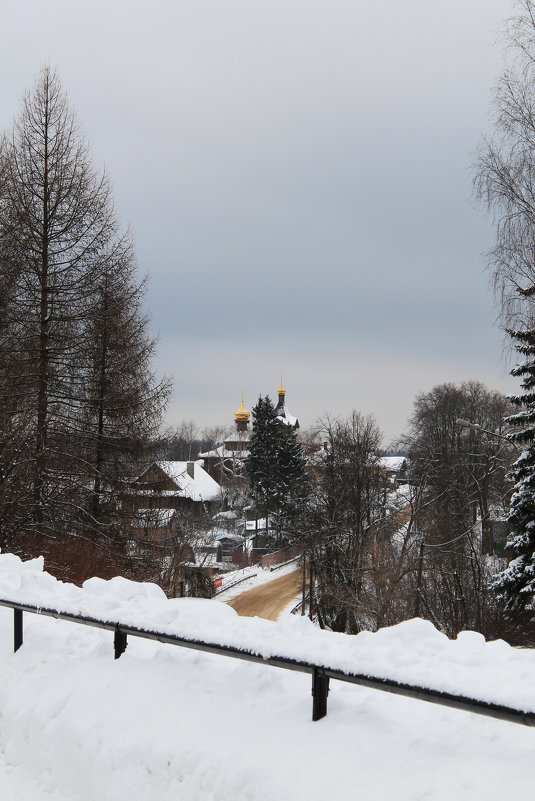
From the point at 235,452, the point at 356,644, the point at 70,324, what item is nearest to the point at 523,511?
the point at 70,324

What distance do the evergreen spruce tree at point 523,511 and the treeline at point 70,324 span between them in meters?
10.2

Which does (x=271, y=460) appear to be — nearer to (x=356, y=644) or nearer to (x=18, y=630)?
(x=18, y=630)

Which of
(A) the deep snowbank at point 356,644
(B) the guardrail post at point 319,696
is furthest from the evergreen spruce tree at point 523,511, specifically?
(B) the guardrail post at point 319,696

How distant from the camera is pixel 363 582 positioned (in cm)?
3044

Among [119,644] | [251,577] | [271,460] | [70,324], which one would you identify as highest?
[70,324]

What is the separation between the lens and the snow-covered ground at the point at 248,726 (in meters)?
3.36

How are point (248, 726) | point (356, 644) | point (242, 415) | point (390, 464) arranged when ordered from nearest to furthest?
point (248, 726) → point (356, 644) → point (390, 464) → point (242, 415)

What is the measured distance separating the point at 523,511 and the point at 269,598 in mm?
26159

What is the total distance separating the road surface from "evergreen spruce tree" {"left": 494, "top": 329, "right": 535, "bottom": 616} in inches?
734

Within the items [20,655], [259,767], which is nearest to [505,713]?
[259,767]

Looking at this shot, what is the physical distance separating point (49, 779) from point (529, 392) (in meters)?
17.3

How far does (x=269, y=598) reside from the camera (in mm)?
42531

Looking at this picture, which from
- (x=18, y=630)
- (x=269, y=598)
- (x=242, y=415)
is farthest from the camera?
(x=242, y=415)

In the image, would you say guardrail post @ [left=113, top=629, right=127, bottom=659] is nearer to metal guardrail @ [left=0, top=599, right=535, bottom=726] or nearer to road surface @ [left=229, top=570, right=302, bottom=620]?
metal guardrail @ [left=0, top=599, right=535, bottom=726]
